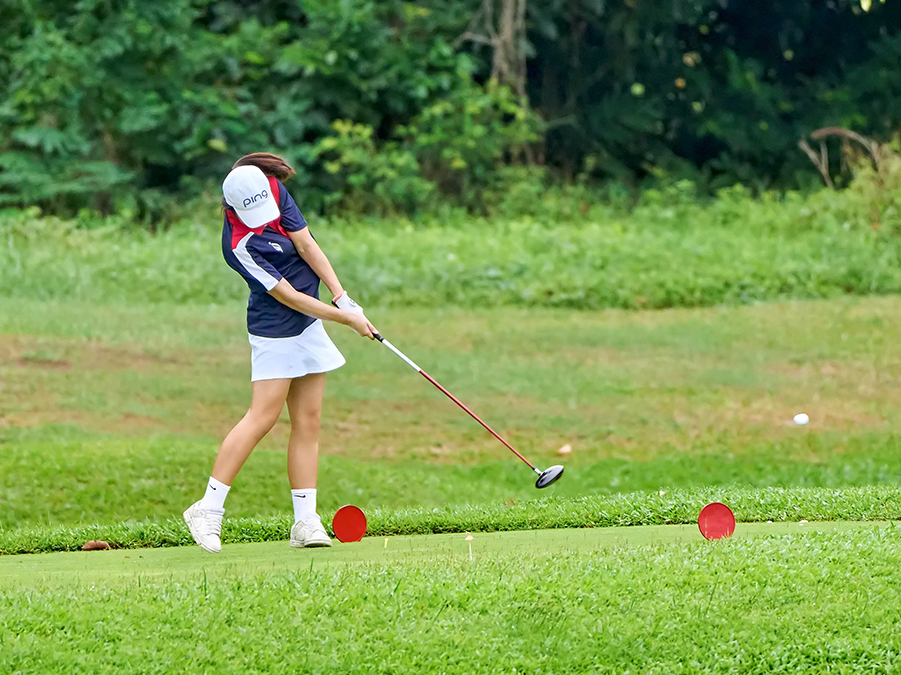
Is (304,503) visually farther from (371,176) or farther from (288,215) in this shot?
(371,176)

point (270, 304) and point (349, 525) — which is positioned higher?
point (270, 304)

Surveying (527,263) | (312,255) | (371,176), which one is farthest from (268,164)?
(371,176)

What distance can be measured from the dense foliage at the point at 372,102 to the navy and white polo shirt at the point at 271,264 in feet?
48.5

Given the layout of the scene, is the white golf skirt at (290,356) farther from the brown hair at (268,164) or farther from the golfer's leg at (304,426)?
the brown hair at (268,164)

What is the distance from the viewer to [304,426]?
603cm

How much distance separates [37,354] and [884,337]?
8.09 meters

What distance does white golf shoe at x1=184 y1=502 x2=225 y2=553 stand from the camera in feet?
19.1

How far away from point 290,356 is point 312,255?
0.45 meters

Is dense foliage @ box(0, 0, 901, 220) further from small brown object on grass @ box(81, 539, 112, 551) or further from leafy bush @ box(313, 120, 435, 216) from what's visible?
small brown object on grass @ box(81, 539, 112, 551)

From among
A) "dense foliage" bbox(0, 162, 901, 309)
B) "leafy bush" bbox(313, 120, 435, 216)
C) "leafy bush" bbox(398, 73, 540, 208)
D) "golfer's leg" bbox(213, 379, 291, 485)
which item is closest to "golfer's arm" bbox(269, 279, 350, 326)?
"golfer's leg" bbox(213, 379, 291, 485)

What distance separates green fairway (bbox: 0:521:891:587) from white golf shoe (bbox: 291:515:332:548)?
0.20 feet

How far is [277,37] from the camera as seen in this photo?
21.8 meters

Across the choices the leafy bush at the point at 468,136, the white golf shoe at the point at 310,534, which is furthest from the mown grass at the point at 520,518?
the leafy bush at the point at 468,136

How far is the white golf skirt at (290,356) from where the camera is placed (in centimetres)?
581
